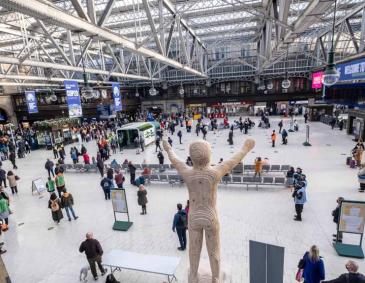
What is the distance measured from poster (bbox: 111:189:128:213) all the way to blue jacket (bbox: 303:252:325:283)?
518 cm

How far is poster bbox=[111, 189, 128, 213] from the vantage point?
7688mm

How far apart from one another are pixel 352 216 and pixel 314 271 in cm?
232

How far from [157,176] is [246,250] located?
5830 millimetres

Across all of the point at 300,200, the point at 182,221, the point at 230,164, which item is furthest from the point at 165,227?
the point at 230,164

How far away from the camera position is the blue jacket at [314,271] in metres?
4.34

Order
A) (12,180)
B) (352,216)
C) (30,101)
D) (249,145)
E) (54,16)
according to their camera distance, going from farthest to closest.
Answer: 1. (30,101)
2. (12,180)
3. (352,216)
4. (54,16)
5. (249,145)

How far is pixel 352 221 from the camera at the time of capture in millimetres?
5871

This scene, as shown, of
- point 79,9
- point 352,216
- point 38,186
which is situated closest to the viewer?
point 352,216

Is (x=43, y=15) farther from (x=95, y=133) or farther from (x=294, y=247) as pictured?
(x=95, y=133)

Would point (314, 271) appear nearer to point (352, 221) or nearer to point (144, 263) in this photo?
point (352, 221)

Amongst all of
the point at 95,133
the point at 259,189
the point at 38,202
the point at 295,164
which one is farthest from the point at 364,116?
the point at 95,133

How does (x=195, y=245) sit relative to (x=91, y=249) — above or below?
above

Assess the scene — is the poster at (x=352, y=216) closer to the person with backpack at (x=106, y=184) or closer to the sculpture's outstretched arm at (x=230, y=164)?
the sculpture's outstretched arm at (x=230, y=164)

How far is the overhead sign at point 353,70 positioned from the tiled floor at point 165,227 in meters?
6.58
